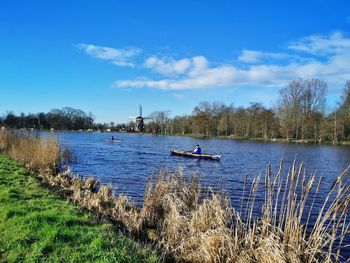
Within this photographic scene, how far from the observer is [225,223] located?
27.7ft

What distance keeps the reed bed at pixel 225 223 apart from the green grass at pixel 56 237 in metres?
1.09

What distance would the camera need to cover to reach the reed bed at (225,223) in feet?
20.8

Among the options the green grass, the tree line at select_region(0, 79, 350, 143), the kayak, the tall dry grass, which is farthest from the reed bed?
the tree line at select_region(0, 79, 350, 143)

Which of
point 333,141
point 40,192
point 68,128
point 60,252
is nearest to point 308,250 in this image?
point 60,252

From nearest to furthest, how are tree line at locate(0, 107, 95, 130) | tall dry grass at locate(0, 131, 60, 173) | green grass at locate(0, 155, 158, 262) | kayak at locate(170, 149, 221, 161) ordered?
green grass at locate(0, 155, 158, 262) < tall dry grass at locate(0, 131, 60, 173) < kayak at locate(170, 149, 221, 161) < tree line at locate(0, 107, 95, 130)

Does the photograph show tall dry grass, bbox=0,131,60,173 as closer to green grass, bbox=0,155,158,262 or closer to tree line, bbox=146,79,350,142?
green grass, bbox=0,155,158,262

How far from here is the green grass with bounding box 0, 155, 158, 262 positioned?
5895mm

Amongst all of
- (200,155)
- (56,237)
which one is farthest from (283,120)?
(56,237)

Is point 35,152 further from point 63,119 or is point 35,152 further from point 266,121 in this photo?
point 63,119

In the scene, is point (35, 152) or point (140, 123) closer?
point (35, 152)

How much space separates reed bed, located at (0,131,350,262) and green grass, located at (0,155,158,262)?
1.09 meters

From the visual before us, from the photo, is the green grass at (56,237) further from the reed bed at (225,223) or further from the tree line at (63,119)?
the tree line at (63,119)

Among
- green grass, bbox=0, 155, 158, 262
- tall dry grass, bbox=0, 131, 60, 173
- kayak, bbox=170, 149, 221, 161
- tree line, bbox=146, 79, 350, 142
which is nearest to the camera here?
green grass, bbox=0, 155, 158, 262

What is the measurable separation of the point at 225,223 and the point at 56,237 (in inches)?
157
